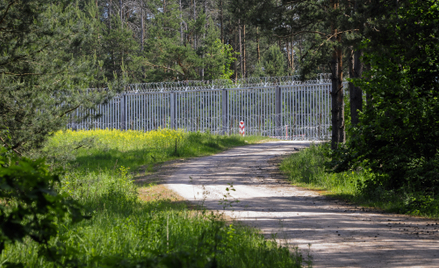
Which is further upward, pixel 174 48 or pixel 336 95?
pixel 174 48

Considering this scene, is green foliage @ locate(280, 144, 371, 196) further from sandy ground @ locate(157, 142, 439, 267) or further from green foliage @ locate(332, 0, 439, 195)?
green foliage @ locate(332, 0, 439, 195)

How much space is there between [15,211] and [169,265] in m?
0.86

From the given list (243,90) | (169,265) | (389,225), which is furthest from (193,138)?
(169,265)

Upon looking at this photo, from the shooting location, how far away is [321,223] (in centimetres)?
643

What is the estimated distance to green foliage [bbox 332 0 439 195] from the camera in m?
8.03

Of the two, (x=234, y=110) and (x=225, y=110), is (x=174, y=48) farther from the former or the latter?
(x=234, y=110)

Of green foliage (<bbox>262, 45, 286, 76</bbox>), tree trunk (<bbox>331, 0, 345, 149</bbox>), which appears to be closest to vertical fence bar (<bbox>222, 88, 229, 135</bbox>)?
green foliage (<bbox>262, 45, 286, 76</bbox>)

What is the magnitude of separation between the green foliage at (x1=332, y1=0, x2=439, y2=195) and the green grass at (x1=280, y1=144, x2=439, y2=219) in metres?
0.31

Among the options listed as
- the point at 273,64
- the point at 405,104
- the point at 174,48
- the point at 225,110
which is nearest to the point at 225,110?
the point at 225,110

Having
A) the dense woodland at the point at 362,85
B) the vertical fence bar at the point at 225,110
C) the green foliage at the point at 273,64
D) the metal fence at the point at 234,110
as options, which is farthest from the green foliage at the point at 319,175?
the green foliage at the point at 273,64

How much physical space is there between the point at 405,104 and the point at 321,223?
10.6 feet

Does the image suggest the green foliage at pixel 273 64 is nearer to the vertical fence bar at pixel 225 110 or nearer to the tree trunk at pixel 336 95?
the vertical fence bar at pixel 225 110

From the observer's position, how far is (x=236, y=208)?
771 centimetres

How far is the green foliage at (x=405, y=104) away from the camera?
803 cm
